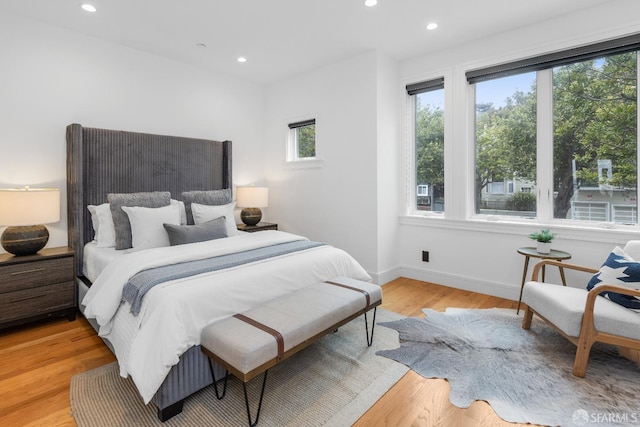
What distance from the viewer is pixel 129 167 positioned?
143 inches

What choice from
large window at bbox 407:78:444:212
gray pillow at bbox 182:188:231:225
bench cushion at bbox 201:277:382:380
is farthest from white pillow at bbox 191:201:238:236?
large window at bbox 407:78:444:212

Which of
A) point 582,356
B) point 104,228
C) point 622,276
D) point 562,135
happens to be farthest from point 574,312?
point 104,228

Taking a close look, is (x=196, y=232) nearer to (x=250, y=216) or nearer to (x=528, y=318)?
(x=250, y=216)

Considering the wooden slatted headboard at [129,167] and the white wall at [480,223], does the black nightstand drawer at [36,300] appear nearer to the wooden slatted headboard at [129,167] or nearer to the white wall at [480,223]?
the wooden slatted headboard at [129,167]

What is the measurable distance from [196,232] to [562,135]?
368 cm

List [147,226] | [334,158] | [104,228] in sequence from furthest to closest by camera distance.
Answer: [334,158], [104,228], [147,226]

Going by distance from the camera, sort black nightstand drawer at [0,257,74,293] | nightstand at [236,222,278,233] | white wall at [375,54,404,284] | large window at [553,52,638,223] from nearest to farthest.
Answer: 1. black nightstand drawer at [0,257,74,293]
2. large window at [553,52,638,223]
3. white wall at [375,54,404,284]
4. nightstand at [236,222,278,233]

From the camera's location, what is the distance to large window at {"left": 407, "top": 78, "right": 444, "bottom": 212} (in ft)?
13.1

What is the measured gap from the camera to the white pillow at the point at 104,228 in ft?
10.3

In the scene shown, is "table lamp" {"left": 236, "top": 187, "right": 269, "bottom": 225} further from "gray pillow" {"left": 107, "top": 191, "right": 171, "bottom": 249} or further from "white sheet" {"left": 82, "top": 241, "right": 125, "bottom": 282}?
"white sheet" {"left": 82, "top": 241, "right": 125, "bottom": 282}

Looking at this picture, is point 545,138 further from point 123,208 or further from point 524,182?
point 123,208

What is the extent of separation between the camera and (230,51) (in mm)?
3887

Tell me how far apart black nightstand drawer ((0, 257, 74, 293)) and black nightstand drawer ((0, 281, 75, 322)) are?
0.14 ft

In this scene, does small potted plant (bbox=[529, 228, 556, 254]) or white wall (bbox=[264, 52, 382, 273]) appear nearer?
small potted plant (bbox=[529, 228, 556, 254])
